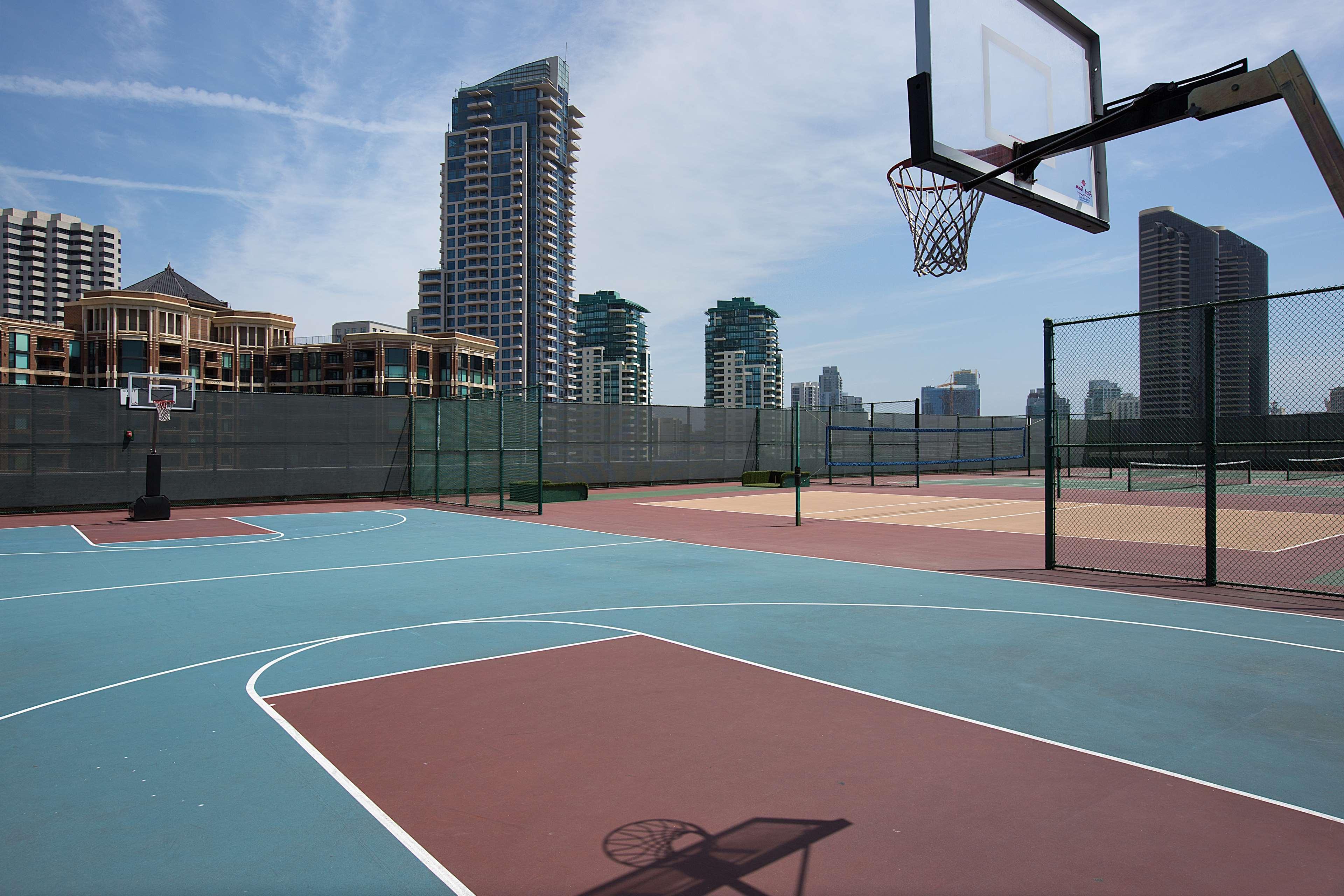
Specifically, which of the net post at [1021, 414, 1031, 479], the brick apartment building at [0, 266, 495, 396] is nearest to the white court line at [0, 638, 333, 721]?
the net post at [1021, 414, 1031, 479]

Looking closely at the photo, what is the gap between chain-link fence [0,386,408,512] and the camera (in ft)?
56.1

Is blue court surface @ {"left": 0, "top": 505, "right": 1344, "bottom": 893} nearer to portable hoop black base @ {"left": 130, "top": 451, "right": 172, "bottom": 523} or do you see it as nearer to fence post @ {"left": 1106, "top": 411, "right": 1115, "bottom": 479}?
portable hoop black base @ {"left": 130, "top": 451, "right": 172, "bottom": 523}

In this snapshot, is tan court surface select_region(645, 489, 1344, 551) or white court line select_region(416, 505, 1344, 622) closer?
white court line select_region(416, 505, 1344, 622)

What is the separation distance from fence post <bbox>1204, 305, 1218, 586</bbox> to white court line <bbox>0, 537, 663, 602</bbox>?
7524mm

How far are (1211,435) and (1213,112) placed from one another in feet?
12.1

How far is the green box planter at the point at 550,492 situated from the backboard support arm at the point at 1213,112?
14113mm

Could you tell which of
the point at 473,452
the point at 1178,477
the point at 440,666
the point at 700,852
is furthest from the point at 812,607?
the point at 1178,477

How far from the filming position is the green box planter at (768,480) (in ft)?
90.9

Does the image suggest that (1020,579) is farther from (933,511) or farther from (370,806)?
(933,511)

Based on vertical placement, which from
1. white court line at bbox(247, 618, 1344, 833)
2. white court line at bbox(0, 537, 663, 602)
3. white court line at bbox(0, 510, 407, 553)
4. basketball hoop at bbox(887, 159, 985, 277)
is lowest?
white court line at bbox(247, 618, 1344, 833)

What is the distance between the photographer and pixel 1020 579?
9.74m

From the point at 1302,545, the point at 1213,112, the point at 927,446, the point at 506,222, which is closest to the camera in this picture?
the point at 1213,112

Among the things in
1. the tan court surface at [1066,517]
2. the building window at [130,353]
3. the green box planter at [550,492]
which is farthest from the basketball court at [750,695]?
the building window at [130,353]

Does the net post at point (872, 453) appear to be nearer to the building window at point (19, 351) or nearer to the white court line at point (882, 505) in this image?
the white court line at point (882, 505)
